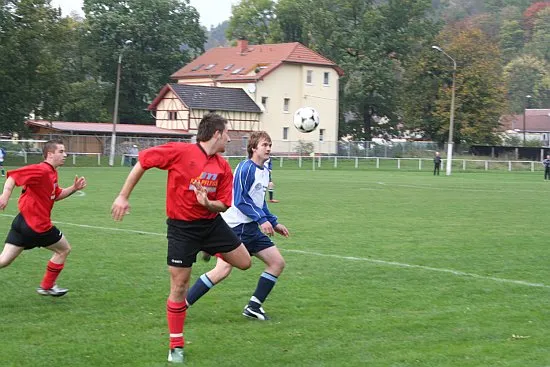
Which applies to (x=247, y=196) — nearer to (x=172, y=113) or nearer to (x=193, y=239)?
(x=193, y=239)

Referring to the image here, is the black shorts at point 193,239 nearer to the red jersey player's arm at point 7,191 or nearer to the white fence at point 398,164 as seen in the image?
the red jersey player's arm at point 7,191

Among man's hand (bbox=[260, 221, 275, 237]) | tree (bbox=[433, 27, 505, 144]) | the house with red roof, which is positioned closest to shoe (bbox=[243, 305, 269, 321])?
man's hand (bbox=[260, 221, 275, 237])

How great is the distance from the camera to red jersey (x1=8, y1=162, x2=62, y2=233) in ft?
30.0

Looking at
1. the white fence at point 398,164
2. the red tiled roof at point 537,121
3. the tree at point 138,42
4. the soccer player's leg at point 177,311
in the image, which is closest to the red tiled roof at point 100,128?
the tree at point 138,42

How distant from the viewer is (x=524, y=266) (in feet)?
40.4

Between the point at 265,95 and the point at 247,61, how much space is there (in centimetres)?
511

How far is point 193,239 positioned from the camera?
283 inches

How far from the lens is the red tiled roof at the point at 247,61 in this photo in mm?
77438

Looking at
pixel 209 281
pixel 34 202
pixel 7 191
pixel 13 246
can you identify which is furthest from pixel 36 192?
pixel 209 281

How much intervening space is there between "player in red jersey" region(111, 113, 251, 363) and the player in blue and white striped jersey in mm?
1428

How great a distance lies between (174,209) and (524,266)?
686 cm

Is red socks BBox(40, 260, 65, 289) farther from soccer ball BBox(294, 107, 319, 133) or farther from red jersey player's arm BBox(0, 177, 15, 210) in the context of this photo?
soccer ball BBox(294, 107, 319, 133)

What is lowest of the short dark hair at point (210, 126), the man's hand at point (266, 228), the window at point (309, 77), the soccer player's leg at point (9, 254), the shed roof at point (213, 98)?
the soccer player's leg at point (9, 254)

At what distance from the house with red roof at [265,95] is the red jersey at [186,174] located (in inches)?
2592
